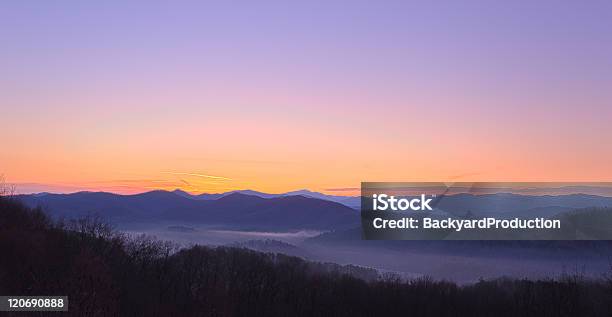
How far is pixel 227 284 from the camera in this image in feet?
438

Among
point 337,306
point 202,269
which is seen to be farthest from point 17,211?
point 337,306

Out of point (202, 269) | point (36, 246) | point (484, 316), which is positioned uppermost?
point (36, 246)

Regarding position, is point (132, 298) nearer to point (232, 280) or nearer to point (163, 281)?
point (163, 281)

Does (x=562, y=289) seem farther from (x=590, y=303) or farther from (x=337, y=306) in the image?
(x=337, y=306)

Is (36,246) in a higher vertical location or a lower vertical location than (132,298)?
higher

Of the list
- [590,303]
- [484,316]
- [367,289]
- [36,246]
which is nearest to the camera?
[36,246]

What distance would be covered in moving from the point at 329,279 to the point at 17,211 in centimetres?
11258

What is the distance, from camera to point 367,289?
515 ft

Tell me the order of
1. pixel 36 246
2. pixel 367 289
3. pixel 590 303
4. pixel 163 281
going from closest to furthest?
pixel 36 246
pixel 163 281
pixel 590 303
pixel 367 289

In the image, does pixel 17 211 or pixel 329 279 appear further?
pixel 329 279

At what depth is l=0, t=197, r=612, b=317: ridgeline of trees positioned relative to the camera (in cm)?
5375

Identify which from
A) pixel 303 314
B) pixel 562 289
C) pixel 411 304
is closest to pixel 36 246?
pixel 303 314

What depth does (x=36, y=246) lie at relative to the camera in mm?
53250

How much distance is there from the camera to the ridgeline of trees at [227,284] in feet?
176
